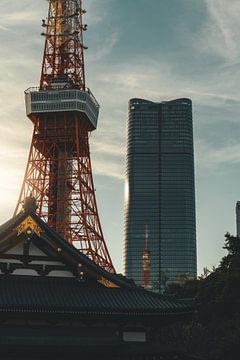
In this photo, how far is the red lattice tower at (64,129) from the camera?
74500 millimetres

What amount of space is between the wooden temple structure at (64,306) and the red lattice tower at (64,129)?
163ft

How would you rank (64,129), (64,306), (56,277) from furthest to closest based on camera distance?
(64,129) → (56,277) → (64,306)

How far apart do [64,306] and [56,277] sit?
81.5 inches

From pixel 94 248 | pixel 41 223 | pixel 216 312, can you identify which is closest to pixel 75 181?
pixel 94 248

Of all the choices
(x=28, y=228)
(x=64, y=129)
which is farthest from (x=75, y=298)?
(x=64, y=129)

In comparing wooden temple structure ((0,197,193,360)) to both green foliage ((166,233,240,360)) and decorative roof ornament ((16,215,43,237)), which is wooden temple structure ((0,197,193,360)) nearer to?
decorative roof ornament ((16,215,43,237))

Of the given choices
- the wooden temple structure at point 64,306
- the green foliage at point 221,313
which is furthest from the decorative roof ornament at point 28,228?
the green foliage at point 221,313

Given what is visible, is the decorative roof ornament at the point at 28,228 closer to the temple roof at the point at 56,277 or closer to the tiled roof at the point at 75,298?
the temple roof at the point at 56,277

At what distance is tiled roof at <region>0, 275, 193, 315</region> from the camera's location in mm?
19438

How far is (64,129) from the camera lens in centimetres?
8019

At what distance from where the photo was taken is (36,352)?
19.2m

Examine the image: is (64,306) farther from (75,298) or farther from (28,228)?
(28,228)

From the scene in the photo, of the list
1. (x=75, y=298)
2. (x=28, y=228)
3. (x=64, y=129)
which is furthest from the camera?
(x=64, y=129)

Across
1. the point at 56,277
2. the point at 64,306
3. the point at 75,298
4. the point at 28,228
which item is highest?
the point at 28,228
